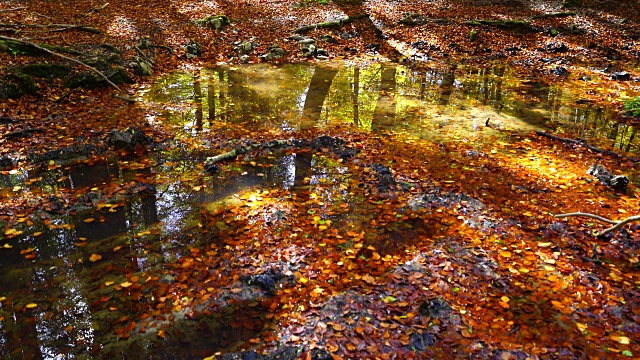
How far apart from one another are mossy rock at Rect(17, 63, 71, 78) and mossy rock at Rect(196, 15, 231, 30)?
7.82 m

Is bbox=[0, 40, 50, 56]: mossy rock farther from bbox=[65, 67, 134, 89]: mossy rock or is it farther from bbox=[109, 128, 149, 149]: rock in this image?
bbox=[109, 128, 149, 149]: rock

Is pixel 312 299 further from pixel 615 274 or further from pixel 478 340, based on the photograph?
pixel 615 274

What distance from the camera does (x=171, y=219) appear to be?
6105mm

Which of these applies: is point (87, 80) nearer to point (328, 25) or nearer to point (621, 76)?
point (328, 25)

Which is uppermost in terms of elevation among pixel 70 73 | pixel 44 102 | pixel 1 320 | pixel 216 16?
pixel 216 16

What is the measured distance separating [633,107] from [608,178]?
4.73 m

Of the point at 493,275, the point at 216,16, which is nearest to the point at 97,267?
the point at 493,275

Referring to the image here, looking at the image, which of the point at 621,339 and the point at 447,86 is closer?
the point at 621,339

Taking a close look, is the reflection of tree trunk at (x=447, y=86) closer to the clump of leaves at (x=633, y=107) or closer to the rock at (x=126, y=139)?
the clump of leaves at (x=633, y=107)

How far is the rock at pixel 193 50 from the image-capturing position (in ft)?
47.3

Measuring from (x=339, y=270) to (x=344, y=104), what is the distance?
663cm

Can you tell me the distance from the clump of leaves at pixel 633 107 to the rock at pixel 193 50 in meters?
13.5

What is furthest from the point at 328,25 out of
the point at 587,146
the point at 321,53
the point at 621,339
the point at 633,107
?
the point at 621,339

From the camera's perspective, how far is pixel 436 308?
14.5ft
